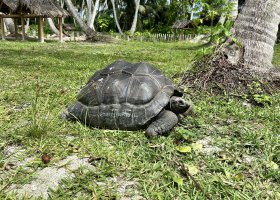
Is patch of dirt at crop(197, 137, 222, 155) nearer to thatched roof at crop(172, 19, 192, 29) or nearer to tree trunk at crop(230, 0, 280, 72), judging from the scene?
tree trunk at crop(230, 0, 280, 72)

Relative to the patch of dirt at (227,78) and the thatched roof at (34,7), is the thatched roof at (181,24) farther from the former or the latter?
the patch of dirt at (227,78)

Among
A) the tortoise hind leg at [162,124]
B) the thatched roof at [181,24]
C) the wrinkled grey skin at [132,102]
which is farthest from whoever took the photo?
the thatched roof at [181,24]

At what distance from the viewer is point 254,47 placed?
505 cm

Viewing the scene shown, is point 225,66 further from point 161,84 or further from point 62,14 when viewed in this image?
point 62,14

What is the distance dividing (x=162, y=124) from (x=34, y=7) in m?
19.9

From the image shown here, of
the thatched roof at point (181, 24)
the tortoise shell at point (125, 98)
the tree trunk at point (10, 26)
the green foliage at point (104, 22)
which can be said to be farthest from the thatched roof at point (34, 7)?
the thatched roof at point (181, 24)

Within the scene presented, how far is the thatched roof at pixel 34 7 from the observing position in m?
20.5

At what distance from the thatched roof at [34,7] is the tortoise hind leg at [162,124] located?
63.8ft

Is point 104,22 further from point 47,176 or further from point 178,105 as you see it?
point 47,176

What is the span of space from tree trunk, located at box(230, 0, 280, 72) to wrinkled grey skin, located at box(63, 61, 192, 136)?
2147 millimetres

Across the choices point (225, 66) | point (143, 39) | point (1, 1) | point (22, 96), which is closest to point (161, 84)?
point (225, 66)

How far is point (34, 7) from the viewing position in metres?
20.5

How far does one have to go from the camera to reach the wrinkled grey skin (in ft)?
10.2

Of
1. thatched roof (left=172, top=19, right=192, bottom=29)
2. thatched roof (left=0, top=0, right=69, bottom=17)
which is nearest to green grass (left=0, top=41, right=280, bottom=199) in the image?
thatched roof (left=0, top=0, right=69, bottom=17)
